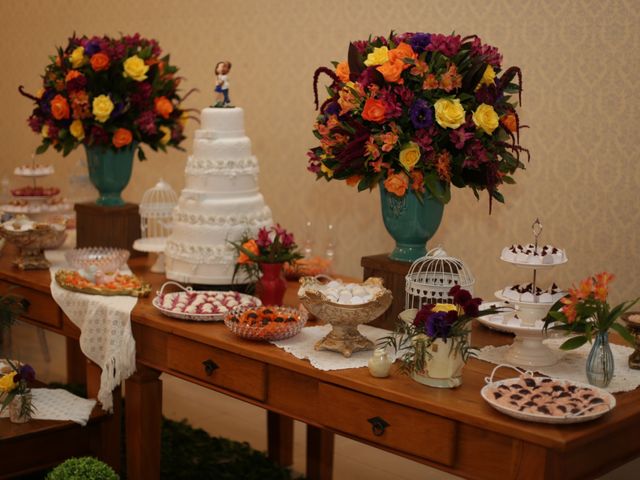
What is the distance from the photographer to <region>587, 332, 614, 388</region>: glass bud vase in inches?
99.3

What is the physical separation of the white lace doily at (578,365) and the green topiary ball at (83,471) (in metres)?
1.22

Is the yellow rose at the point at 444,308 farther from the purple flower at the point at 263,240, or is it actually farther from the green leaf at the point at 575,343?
the purple flower at the point at 263,240

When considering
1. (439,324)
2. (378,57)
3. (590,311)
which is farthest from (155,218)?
(590,311)

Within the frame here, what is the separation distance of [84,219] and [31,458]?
51.8 inches

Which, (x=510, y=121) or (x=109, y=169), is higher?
(x=510, y=121)

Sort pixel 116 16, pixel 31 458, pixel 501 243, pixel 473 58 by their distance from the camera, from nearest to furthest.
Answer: pixel 473 58, pixel 31 458, pixel 501 243, pixel 116 16

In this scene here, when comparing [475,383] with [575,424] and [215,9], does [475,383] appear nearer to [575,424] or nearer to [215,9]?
[575,424]

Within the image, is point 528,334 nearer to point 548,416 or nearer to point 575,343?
point 575,343

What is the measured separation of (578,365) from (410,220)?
75cm

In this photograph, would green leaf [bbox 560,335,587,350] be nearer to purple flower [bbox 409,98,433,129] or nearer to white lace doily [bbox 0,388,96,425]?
purple flower [bbox 409,98,433,129]

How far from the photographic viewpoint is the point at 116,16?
19.9 ft

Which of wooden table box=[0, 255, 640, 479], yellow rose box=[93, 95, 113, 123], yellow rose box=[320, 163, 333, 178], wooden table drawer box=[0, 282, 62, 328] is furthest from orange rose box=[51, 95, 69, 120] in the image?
yellow rose box=[320, 163, 333, 178]

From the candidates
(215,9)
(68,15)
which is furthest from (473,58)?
(68,15)

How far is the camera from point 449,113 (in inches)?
109
